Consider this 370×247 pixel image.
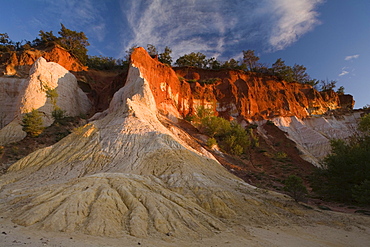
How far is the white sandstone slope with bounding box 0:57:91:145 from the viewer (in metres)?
27.5

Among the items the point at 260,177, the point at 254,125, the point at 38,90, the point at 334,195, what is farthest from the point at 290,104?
the point at 38,90

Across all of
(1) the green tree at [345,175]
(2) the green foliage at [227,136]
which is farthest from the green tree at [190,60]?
(1) the green tree at [345,175]

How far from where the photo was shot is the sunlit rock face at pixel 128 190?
27.0 ft

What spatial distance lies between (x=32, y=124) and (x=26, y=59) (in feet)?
58.1

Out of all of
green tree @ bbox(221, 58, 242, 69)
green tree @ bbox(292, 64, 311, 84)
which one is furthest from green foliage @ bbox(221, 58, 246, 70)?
green tree @ bbox(292, 64, 311, 84)

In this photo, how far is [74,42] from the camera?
46.7m

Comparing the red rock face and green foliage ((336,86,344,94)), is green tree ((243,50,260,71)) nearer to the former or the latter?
the red rock face

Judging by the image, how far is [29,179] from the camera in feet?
53.0

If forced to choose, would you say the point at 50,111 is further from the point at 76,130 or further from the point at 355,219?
the point at 355,219

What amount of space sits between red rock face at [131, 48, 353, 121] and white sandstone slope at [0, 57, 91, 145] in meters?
12.1

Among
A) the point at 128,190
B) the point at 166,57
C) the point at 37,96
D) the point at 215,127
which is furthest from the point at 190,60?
the point at 128,190

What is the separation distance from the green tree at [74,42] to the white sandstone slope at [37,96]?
13081 mm

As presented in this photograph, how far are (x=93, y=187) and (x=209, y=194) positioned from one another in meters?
6.04

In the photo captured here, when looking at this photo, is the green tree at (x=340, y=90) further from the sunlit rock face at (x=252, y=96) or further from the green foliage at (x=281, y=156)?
the green foliage at (x=281, y=156)
